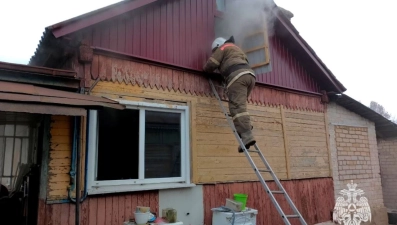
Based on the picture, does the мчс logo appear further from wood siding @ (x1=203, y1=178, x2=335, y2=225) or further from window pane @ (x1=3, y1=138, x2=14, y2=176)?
window pane @ (x1=3, y1=138, x2=14, y2=176)

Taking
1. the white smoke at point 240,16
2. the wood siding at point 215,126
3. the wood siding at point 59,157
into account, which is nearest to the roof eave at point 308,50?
the white smoke at point 240,16

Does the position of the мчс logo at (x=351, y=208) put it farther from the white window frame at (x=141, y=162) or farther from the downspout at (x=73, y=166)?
the downspout at (x=73, y=166)

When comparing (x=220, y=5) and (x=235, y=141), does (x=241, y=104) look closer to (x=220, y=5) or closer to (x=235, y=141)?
(x=235, y=141)

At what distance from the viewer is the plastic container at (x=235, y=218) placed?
509 cm

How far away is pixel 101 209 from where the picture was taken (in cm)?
456

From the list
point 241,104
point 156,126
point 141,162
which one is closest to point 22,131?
point 141,162

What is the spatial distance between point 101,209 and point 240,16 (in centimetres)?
499

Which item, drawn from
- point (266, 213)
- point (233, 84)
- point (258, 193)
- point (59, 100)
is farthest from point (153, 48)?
point (266, 213)

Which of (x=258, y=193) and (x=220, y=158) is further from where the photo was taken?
(x=258, y=193)

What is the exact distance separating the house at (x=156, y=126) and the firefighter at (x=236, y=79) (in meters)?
0.50

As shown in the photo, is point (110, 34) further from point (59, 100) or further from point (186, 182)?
point (186, 182)

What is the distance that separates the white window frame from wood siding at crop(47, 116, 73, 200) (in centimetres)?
29

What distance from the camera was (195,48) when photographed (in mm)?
6133

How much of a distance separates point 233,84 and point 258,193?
93.6 inches
